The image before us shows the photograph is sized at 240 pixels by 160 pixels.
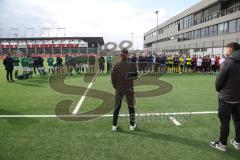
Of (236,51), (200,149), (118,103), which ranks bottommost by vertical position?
(200,149)

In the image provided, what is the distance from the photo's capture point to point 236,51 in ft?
14.6

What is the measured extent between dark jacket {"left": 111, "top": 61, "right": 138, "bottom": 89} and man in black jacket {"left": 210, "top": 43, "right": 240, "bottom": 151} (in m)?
2.04

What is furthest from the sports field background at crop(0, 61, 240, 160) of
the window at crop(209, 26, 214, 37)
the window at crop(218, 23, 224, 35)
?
the window at crop(209, 26, 214, 37)

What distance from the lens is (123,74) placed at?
233 inches

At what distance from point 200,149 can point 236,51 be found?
1.99m

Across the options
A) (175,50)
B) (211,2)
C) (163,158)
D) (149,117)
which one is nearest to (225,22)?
(211,2)

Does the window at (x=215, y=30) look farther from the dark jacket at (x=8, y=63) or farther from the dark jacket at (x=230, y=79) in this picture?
the dark jacket at (x=230, y=79)

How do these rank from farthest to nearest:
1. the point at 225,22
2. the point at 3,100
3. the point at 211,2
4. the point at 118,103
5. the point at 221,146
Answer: the point at 211,2
the point at 225,22
the point at 3,100
the point at 118,103
the point at 221,146

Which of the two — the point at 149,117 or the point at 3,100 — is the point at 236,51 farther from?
the point at 3,100

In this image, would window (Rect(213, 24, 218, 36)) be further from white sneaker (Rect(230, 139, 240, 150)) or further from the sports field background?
white sneaker (Rect(230, 139, 240, 150))

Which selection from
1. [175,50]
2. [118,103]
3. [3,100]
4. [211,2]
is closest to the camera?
[118,103]

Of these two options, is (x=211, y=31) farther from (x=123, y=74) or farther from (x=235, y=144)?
(x=235, y=144)


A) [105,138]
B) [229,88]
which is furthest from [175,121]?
[229,88]

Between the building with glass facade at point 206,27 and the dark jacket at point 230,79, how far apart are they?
2521cm
